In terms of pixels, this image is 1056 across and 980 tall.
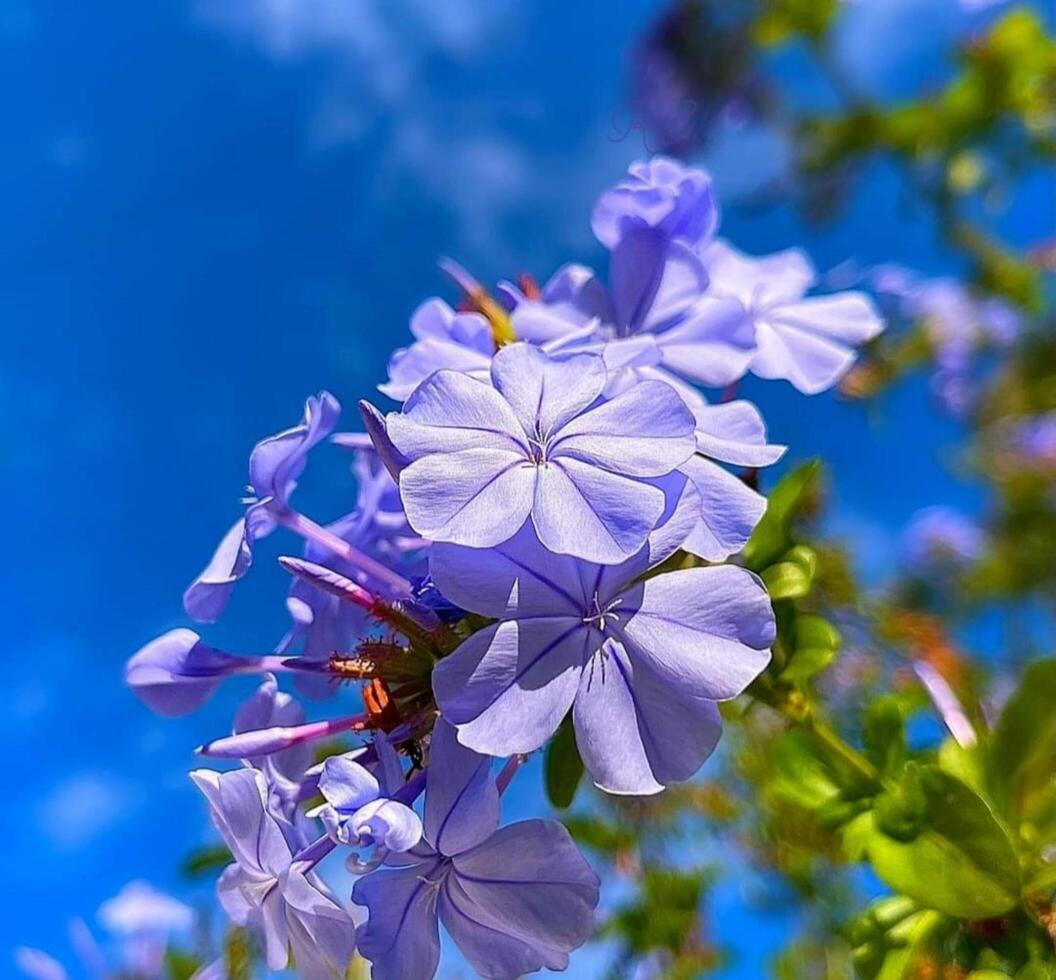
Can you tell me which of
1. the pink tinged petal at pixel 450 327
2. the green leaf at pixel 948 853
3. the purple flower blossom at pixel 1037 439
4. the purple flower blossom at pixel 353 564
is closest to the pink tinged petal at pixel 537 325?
the pink tinged petal at pixel 450 327

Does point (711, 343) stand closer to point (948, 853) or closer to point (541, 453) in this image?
point (541, 453)

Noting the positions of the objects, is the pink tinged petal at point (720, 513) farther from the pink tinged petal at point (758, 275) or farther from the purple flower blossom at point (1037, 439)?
the purple flower blossom at point (1037, 439)

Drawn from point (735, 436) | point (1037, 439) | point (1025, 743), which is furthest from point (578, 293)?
point (1037, 439)

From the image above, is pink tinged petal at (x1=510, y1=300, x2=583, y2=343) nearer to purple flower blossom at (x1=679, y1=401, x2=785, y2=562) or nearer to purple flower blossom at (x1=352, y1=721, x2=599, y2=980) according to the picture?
purple flower blossom at (x1=679, y1=401, x2=785, y2=562)

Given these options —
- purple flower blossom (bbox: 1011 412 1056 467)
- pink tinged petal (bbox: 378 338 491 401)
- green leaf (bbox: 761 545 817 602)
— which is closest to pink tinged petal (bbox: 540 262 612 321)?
pink tinged petal (bbox: 378 338 491 401)

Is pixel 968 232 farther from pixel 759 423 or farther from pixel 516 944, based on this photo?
pixel 516 944

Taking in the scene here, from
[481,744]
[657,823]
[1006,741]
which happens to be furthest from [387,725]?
[657,823]
